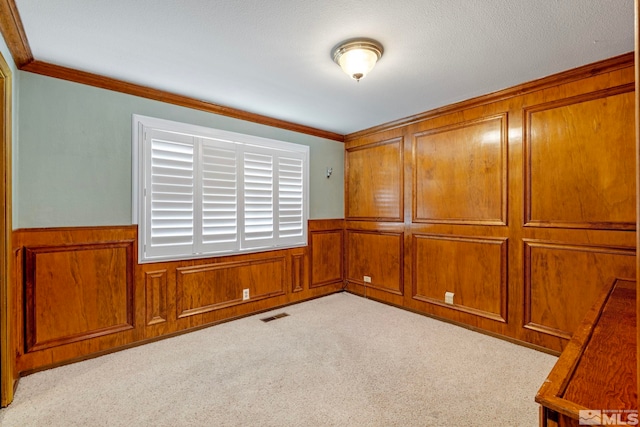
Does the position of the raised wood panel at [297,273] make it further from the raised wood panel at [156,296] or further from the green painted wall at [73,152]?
the green painted wall at [73,152]

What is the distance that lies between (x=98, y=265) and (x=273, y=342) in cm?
167

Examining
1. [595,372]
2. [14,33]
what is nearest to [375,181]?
[595,372]

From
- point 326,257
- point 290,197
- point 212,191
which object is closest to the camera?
point 212,191

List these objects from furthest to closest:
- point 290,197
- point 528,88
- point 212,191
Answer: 1. point 290,197
2. point 212,191
3. point 528,88

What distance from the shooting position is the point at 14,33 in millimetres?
1908

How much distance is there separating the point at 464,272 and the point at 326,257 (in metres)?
1.87

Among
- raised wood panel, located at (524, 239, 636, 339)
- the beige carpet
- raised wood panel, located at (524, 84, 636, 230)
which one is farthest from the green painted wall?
raised wood panel, located at (524, 239, 636, 339)

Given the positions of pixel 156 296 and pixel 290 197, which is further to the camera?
pixel 290 197

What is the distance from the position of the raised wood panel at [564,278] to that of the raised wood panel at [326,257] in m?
2.41

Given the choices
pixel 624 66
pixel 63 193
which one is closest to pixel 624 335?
pixel 624 66

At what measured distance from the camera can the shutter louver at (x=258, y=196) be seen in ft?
11.8

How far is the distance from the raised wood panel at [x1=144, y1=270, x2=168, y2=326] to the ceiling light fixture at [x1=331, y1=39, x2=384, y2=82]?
8.16 ft

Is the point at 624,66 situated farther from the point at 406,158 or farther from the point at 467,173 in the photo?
the point at 406,158

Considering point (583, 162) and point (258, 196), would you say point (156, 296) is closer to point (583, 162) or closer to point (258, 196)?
point (258, 196)
